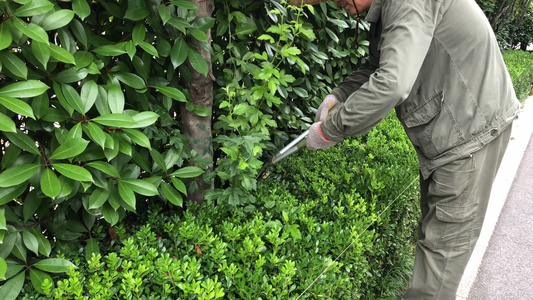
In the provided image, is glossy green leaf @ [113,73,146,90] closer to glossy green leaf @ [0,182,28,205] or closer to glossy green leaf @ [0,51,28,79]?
glossy green leaf @ [0,51,28,79]

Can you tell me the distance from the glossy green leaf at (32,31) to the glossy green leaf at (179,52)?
2.12 feet

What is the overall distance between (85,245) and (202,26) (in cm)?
130

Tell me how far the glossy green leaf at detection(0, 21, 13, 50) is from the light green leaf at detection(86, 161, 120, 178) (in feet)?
1.76

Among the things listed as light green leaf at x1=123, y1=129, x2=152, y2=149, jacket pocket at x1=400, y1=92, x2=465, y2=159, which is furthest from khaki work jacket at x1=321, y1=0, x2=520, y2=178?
light green leaf at x1=123, y1=129, x2=152, y2=149

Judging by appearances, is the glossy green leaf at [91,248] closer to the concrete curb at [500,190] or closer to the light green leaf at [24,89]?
the light green leaf at [24,89]

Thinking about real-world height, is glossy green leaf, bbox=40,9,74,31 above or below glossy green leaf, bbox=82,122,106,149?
above

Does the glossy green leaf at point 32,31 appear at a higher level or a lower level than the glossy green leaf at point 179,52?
higher

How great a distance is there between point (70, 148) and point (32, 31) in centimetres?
44

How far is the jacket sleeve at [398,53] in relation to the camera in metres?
1.75

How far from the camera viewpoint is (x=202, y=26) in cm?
210

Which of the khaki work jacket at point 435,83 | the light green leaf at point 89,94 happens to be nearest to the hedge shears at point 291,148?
the khaki work jacket at point 435,83

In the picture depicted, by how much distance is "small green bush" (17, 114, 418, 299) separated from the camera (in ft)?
5.84

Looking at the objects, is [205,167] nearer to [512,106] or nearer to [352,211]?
[352,211]

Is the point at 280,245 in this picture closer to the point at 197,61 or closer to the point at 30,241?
the point at 197,61
